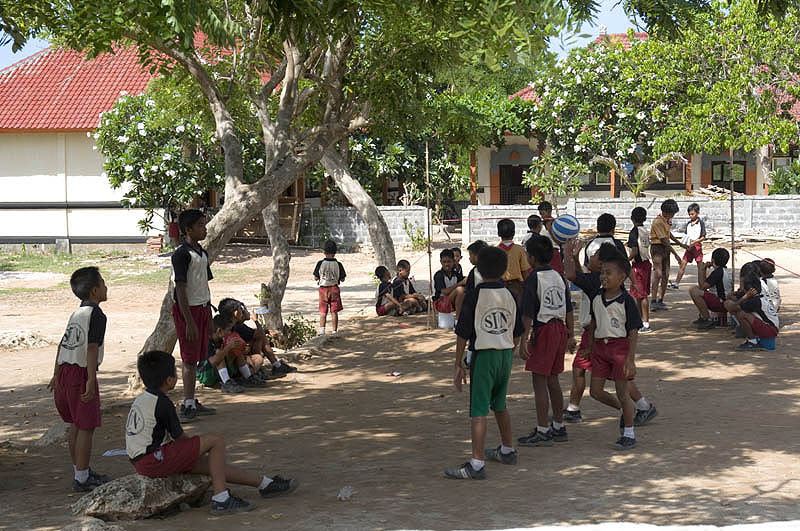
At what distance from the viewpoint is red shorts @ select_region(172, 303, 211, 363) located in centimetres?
795

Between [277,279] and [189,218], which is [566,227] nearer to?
[277,279]

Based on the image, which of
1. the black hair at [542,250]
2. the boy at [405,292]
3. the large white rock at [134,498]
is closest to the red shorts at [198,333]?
the large white rock at [134,498]

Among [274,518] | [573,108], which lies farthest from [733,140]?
[274,518]

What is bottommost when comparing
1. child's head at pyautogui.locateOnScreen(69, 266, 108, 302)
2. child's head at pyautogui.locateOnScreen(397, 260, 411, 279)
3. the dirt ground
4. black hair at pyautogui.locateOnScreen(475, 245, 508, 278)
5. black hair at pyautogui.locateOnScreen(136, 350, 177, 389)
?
the dirt ground

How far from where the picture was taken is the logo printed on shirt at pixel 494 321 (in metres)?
6.07

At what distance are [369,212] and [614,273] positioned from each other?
9.85 metres

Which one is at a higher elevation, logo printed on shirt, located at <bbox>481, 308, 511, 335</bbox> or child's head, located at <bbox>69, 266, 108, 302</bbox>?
child's head, located at <bbox>69, 266, 108, 302</bbox>

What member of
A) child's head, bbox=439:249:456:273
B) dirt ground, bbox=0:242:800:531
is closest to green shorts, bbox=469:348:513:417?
dirt ground, bbox=0:242:800:531

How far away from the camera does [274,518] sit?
528 centimetres

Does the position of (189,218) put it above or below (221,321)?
above

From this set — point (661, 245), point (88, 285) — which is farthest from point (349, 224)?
point (88, 285)

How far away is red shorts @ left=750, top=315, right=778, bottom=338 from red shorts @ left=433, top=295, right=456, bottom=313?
3732mm

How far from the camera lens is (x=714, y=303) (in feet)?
37.2

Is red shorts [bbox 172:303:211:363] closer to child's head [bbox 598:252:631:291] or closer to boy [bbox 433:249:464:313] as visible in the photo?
child's head [bbox 598:252:631:291]
